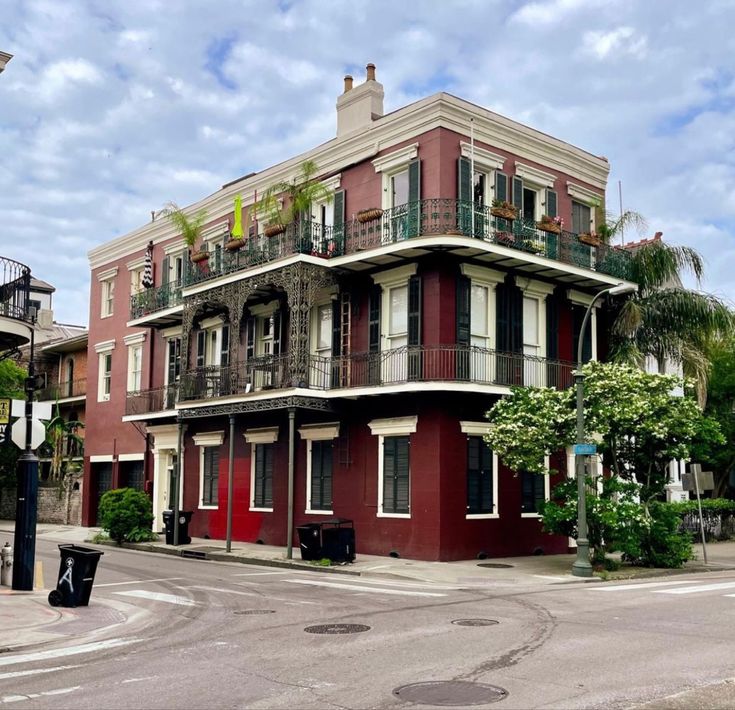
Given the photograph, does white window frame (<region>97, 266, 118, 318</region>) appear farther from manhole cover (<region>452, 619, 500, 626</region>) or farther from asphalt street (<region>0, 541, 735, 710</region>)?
manhole cover (<region>452, 619, 500, 626</region>)

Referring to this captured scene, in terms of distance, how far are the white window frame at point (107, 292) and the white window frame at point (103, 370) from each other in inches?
50.5

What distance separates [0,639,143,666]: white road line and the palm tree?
17739 mm

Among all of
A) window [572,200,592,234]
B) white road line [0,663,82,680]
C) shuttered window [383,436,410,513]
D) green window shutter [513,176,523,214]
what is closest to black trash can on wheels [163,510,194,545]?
shuttered window [383,436,410,513]

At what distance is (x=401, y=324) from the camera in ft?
77.1

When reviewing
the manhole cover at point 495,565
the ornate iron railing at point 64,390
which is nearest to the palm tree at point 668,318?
the manhole cover at point 495,565

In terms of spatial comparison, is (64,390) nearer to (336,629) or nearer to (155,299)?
(155,299)

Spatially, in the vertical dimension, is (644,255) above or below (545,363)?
above

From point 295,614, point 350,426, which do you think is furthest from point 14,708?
point 350,426

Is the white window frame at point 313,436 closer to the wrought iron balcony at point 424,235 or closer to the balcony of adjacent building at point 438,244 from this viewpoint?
the balcony of adjacent building at point 438,244

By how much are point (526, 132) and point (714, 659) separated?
18.2 m

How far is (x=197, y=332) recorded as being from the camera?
103ft

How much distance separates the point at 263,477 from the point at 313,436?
104 inches

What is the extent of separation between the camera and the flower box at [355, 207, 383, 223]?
77.0 ft

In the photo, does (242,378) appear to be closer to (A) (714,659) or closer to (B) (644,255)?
(B) (644,255)
